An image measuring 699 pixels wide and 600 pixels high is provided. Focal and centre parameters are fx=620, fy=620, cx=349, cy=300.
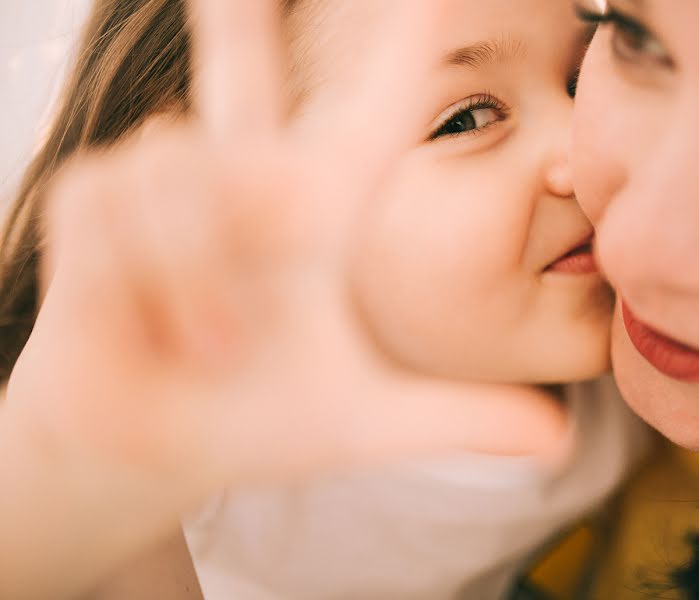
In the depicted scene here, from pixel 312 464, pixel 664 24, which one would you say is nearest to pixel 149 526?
pixel 312 464

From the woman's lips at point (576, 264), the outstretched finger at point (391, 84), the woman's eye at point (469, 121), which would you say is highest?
the outstretched finger at point (391, 84)

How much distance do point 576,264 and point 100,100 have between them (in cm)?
48

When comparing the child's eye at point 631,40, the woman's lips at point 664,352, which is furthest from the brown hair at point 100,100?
the woman's lips at point 664,352

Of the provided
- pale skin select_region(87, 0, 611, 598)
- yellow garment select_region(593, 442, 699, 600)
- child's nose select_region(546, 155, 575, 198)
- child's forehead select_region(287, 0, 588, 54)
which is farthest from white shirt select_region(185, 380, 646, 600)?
child's forehead select_region(287, 0, 588, 54)

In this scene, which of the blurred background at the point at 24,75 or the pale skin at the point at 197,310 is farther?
the blurred background at the point at 24,75

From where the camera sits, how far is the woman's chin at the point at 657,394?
433 millimetres

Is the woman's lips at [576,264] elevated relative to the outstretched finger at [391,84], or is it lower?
lower

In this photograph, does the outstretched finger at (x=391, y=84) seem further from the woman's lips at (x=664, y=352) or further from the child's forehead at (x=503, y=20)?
the woman's lips at (x=664, y=352)

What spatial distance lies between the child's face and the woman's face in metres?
0.05

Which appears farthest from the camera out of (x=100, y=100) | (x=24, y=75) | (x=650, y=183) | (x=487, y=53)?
(x=24, y=75)

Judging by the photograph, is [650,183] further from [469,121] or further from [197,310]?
[197,310]

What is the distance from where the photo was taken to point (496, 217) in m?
0.50

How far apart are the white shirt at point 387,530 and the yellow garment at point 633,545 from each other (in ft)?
0.19

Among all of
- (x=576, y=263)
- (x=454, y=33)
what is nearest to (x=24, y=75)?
(x=454, y=33)
